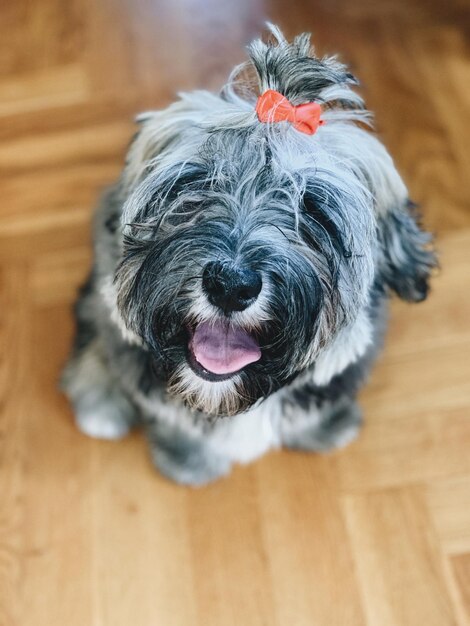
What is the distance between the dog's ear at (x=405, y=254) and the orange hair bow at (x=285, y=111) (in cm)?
24

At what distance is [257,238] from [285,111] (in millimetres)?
175

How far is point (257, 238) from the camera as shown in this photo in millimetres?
912

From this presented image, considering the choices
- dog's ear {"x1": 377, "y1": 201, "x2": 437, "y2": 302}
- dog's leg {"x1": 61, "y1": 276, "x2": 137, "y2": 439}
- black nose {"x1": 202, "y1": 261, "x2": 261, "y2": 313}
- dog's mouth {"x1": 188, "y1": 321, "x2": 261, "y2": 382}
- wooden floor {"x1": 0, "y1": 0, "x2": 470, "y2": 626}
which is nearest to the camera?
black nose {"x1": 202, "y1": 261, "x2": 261, "y2": 313}

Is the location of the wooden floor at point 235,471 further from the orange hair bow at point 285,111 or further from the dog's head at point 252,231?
the orange hair bow at point 285,111

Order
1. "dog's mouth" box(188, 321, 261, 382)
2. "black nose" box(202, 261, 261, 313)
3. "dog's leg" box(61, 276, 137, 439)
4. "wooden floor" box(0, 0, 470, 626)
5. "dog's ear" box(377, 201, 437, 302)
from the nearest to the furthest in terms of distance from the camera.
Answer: "black nose" box(202, 261, 261, 313) → "dog's mouth" box(188, 321, 261, 382) → "dog's ear" box(377, 201, 437, 302) → "wooden floor" box(0, 0, 470, 626) → "dog's leg" box(61, 276, 137, 439)

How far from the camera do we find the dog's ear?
114cm

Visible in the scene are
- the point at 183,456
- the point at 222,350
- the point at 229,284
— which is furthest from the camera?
the point at 183,456

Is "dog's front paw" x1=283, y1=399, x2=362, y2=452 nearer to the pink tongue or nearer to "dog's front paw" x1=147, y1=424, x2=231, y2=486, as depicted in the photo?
"dog's front paw" x1=147, y1=424, x2=231, y2=486

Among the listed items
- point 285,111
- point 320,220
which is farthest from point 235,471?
point 285,111

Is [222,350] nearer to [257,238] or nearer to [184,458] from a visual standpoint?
[257,238]

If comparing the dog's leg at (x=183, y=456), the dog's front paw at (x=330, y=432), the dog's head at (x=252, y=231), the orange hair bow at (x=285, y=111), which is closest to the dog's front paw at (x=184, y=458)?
the dog's leg at (x=183, y=456)

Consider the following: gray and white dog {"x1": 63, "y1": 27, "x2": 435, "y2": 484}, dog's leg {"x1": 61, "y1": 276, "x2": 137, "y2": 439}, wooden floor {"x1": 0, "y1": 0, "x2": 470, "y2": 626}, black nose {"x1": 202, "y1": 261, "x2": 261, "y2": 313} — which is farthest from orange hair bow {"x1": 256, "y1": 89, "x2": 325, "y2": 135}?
wooden floor {"x1": 0, "y1": 0, "x2": 470, "y2": 626}

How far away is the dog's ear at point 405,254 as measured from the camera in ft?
3.73

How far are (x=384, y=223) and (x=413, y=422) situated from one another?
22.1 inches
